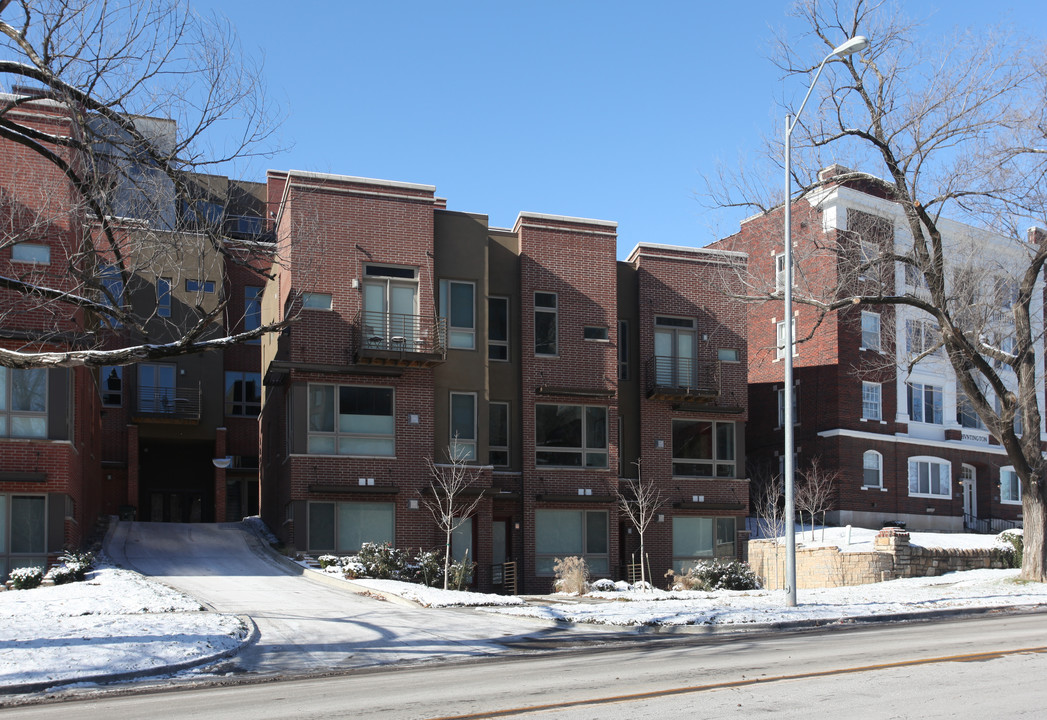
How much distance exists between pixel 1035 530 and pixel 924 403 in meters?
18.6

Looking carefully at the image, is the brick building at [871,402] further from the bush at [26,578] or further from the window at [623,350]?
the bush at [26,578]

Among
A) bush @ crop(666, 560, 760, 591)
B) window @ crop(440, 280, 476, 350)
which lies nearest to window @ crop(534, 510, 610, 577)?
bush @ crop(666, 560, 760, 591)

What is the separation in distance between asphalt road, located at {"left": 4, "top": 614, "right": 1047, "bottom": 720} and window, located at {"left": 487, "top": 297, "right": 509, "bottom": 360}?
18852 mm

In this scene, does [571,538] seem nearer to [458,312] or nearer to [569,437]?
[569,437]

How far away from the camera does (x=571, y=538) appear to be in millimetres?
32000

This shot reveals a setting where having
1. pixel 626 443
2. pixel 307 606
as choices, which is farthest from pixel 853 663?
pixel 626 443

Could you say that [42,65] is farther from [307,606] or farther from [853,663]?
[853,663]

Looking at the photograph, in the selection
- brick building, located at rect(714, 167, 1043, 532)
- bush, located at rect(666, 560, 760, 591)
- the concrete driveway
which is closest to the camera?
the concrete driveway

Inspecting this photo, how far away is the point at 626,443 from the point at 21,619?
Answer: 21.1 m

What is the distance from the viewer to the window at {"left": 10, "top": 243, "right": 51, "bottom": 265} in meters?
23.9

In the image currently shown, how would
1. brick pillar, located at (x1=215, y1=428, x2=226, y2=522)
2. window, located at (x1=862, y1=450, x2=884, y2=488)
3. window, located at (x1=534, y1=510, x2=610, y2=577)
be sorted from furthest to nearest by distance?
1. brick pillar, located at (x1=215, y1=428, x2=226, y2=522)
2. window, located at (x1=862, y1=450, x2=884, y2=488)
3. window, located at (x1=534, y1=510, x2=610, y2=577)

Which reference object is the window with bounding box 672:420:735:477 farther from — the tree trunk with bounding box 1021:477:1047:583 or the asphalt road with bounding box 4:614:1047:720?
the asphalt road with bounding box 4:614:1047:720

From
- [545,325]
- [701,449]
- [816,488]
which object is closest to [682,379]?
[701,449]

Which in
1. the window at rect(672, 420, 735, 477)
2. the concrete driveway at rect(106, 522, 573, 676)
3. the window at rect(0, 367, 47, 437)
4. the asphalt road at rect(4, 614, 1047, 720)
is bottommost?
the concrete driveway at rect(106, 522, 573, 676)
